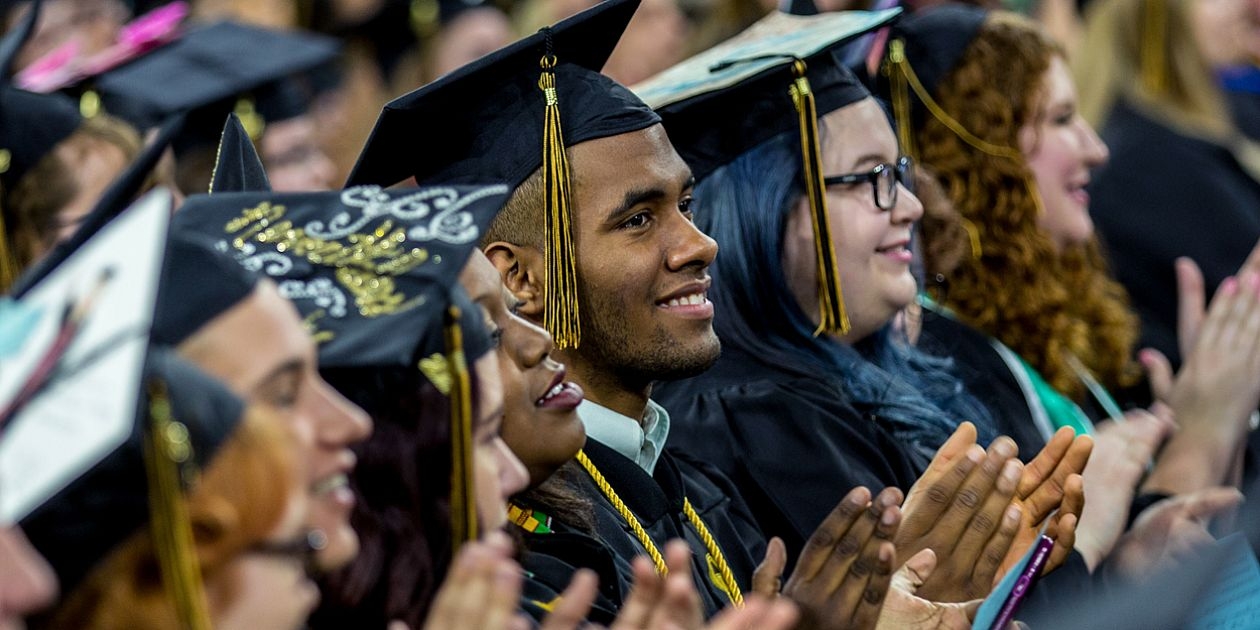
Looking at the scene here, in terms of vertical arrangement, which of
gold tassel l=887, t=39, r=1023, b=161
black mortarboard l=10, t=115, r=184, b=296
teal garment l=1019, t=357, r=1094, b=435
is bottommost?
teal garment l=1019, t=357, r=1094, b=435

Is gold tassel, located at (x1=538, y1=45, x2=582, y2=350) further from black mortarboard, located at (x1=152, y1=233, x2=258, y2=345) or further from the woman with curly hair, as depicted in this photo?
the woman with curly hair

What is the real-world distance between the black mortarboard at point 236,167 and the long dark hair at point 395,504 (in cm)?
76

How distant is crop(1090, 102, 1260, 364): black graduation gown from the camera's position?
5.64m

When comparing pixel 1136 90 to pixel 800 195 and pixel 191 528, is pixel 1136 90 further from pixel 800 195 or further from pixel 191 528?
pixel 191 528

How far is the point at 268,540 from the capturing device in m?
1.73

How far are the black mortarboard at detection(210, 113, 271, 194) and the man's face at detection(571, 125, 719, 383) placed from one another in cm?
55

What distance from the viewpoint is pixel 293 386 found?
1861 millimetres

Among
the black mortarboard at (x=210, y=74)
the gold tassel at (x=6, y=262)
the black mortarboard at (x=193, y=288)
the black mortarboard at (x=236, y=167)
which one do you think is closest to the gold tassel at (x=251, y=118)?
the black mortarboard at (x=210, y=74)

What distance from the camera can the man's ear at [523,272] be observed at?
10.1 feet

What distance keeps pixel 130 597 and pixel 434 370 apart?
0.59 meters

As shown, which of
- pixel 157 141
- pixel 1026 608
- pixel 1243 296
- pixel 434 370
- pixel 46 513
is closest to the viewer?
pixel 46 513

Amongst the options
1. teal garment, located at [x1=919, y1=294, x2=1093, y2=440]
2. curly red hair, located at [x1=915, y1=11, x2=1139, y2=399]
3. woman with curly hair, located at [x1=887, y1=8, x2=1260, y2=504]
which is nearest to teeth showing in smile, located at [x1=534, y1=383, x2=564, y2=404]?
teal garment, located at [x1=919, y1=294, x2=1093, y2=440]

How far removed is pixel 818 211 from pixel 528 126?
86 centimetres

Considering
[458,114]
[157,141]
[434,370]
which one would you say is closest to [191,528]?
[434,370]
